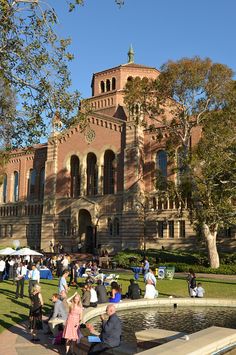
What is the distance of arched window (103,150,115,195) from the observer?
1892 inches

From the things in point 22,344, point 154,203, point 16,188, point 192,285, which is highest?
point 16,188

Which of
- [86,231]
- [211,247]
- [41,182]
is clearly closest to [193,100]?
[211,247]

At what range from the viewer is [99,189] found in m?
47.9

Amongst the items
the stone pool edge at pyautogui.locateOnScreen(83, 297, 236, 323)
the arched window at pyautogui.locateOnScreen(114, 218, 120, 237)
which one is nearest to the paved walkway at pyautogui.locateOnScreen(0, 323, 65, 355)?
the stone pool edge at pyautogui.locateOnScreen(83, 297, 236, 323)

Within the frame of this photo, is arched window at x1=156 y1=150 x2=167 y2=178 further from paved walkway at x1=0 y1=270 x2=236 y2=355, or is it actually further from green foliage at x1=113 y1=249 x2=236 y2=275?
paved walkway at x1=0 y1=270 x2=236 y2=355

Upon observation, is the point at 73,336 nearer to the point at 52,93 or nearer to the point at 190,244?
the point at 52,93

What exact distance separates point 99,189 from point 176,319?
3304cm

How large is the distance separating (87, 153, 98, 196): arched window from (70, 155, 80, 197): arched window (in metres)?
1.80

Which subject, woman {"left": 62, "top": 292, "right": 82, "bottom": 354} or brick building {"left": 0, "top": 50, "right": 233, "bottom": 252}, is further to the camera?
brick building {"left": 0, "top": 50, "right": 233, "bottom": 252}

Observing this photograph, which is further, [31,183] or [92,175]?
[31,183]

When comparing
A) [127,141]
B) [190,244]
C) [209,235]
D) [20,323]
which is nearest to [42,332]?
[20,323]

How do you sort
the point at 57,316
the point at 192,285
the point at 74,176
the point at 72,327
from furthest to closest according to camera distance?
the point at 74,176 < the point at 192,285 < the point at 57,316 < the point at 72,327

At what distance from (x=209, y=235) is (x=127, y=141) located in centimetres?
1715

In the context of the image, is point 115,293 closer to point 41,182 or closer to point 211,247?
point 211,247
